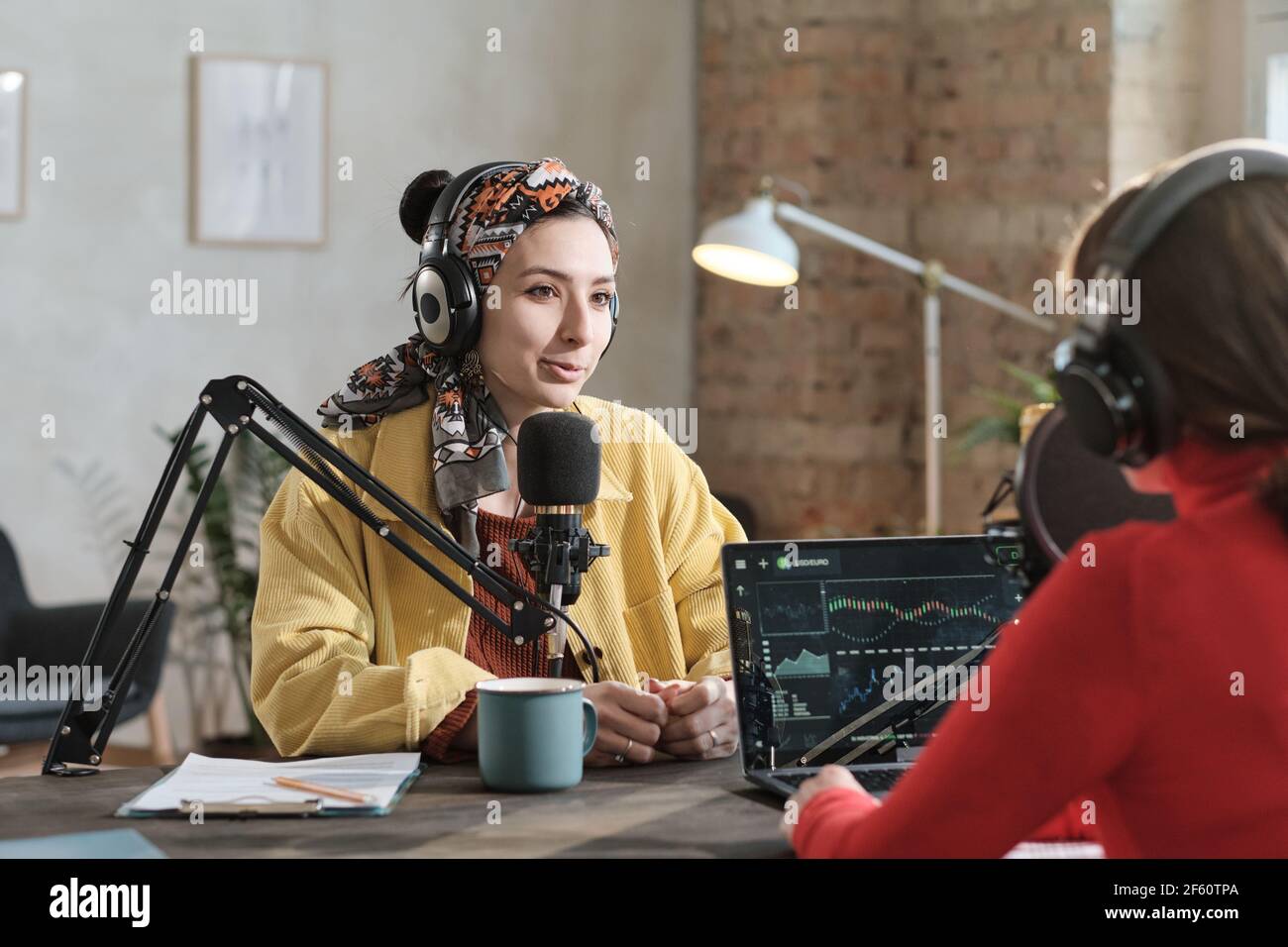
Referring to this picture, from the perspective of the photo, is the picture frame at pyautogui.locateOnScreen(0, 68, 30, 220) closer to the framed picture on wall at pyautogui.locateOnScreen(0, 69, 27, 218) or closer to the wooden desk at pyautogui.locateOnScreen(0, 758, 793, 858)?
the framed picture on wall at pyautogui.locateOnScreen(0, 69, 27, 218)

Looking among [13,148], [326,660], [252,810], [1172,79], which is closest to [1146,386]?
[252,810]

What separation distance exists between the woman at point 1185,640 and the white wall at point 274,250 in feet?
11.8

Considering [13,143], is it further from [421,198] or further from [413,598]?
[413,598]

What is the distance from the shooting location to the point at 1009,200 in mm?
4223

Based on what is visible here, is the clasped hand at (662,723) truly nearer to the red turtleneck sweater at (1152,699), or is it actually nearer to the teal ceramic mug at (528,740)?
the teal ceramic mug at (528,740)

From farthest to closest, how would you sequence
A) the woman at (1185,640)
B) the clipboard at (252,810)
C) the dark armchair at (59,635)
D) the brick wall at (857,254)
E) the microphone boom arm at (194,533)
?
the brick wall at (857,254)
the dark armchair at (59,635)
the microphone boom arm at (194,533)
the clipboard at (252,810)
the woman at (1185,640)

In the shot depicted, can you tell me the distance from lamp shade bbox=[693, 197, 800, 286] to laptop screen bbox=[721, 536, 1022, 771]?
2218 mm

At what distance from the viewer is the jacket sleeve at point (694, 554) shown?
68.5 inches

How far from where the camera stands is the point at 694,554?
1790mm

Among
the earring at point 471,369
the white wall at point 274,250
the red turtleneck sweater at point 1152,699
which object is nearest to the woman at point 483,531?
the earring at point 471,369

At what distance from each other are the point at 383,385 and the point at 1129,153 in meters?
3.03
